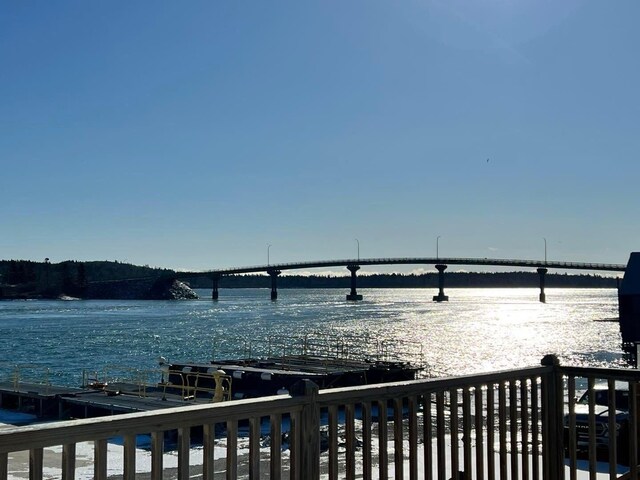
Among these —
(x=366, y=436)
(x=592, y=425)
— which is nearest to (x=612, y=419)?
(x=592, y=425)

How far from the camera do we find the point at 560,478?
19.0 ft

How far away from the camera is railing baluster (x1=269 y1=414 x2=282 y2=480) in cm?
391

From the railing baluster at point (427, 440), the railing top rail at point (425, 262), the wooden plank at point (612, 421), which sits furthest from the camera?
the railing top rail at point (425, 262)

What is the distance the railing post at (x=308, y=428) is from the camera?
160 inches

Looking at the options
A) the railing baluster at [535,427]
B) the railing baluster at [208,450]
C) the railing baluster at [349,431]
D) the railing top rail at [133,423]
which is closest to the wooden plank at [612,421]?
the railing baluster at [535,427]

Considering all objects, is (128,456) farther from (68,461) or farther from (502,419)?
(502,419)

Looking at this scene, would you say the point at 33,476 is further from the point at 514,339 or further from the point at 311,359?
the point at 514,339

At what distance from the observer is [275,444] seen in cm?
397

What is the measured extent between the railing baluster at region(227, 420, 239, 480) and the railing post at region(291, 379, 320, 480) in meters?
0.40

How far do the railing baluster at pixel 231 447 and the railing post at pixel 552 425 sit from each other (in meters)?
2.93

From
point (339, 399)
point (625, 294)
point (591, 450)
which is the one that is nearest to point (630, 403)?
point (591, 450)

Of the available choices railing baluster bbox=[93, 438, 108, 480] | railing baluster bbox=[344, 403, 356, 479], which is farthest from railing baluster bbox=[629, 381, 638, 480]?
railing baluster bbox=[93, 438, 108, 480]

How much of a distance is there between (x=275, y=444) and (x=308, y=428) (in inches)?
8.7

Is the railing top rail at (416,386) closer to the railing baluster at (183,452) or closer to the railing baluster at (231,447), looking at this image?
the railing baluster at (231,447)
